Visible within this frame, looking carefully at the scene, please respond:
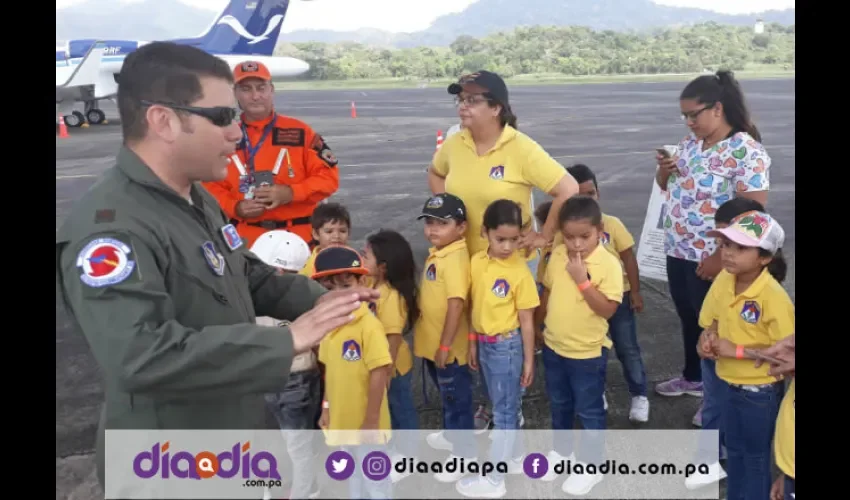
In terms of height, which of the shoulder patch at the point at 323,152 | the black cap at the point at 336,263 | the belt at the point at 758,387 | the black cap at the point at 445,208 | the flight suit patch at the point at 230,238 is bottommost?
Answer: the belt at the point at 758,387

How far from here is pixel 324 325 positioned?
5.33 feet

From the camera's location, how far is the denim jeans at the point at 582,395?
11.0 ft

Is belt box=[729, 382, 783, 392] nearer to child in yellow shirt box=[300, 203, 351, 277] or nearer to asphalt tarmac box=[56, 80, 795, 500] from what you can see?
asphalt tarmac box=[56, 80, 795, 500]

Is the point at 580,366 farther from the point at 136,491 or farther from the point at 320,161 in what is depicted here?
the point at 136,491

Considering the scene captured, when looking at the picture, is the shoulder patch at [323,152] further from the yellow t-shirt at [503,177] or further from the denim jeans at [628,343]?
the denim jeans at [628,343]

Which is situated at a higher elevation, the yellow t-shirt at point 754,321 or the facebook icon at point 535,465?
the yellow t-shirt at point 754,321

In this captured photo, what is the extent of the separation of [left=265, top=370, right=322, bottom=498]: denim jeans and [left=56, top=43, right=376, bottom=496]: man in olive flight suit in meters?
1.20

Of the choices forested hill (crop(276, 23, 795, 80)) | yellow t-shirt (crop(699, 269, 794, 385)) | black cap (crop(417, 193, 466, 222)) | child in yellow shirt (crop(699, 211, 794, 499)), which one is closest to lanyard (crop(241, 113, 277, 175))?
black cap (crop(417, 193, 466, 222))

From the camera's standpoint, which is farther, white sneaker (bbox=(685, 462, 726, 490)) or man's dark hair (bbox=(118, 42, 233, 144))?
white sneaker (bbox=(685, 462, 726, 490))

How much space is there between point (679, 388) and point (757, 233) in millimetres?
1710

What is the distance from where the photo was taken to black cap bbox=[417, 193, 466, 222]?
11.3 feet

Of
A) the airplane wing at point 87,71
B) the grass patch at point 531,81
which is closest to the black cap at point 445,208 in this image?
the airplane wing at point 87,71

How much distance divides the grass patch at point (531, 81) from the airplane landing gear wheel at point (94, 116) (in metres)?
25.8
